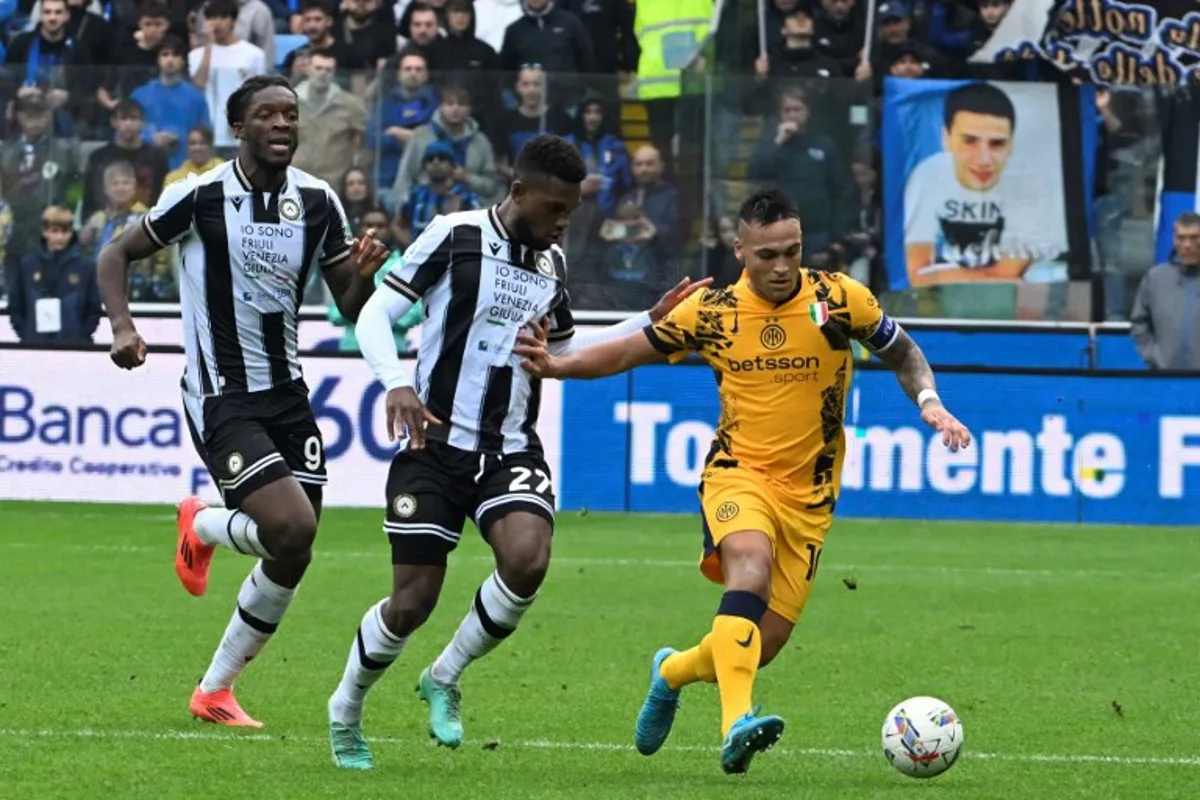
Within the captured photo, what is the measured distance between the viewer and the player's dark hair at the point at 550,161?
7777 mm

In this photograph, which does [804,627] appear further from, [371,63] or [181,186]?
[371,63]

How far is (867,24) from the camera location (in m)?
19.9

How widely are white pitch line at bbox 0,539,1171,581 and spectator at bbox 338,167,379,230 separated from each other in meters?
4.23

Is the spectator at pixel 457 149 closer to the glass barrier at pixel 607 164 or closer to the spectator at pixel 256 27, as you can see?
the glass barrier at pixel 607 164

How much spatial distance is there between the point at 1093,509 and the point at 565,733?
9786 mm

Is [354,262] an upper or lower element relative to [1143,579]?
upper

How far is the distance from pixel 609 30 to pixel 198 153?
3657 mm

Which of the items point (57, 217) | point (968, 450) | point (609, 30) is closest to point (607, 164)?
point (609, 30)

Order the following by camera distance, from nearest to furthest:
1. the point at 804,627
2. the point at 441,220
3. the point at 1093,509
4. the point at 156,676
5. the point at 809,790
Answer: the point at 809,790
the point at 441,220
the point at 156,676
the point at 804,627
the point at 1093,509

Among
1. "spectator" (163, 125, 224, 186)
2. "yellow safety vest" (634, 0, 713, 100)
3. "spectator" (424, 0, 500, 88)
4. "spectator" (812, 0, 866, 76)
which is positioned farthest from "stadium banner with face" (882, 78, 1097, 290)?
"spectator" (163, 125, 224, 186)

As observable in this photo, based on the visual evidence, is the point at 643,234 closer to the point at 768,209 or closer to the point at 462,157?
the point at 462,157

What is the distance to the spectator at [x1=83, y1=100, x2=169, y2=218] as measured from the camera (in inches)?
762

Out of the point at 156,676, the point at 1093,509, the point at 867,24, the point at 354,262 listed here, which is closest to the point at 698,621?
the point at 156,676

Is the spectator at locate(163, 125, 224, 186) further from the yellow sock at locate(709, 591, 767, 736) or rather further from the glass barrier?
the yellow sock at locate(709, 591, 767, 736)
